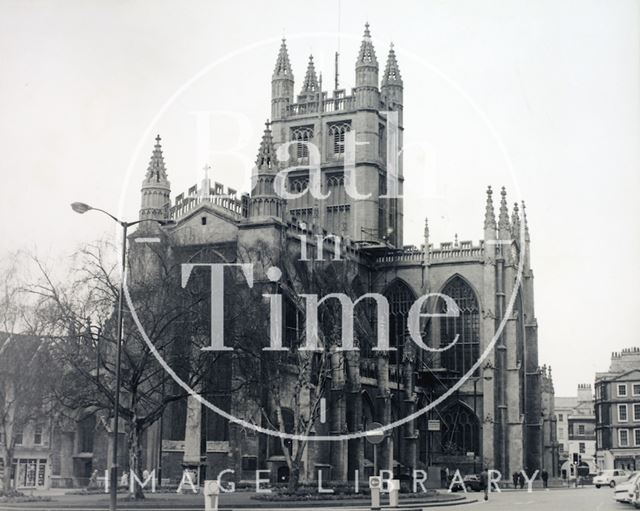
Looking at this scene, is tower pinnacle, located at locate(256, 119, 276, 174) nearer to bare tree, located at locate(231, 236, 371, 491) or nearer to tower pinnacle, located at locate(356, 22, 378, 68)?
bare tree, located at locate(231, 236, 371, 491)

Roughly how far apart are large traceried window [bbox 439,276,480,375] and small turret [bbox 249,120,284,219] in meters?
21.5

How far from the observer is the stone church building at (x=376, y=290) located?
54.3 metres

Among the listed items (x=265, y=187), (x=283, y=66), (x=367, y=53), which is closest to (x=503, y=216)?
(x=367, y=53)

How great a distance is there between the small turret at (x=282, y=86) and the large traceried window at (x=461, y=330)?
63.7 ft

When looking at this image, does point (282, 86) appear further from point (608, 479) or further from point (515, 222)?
point (608, 479)

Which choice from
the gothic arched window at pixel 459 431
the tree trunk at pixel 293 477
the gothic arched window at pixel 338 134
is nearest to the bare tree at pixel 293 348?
the tree trunk at pixel 293 477

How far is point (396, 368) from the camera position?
65.9m

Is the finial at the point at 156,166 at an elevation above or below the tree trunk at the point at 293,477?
above

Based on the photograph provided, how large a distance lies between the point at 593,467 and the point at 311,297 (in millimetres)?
91029

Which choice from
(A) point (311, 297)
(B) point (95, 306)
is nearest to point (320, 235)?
(A) point (311, 297)

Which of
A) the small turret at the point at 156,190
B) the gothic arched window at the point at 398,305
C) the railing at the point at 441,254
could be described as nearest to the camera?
the small turret at the point at 156,190

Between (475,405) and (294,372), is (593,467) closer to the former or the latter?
(475,405)

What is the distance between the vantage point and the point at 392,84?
275 feet

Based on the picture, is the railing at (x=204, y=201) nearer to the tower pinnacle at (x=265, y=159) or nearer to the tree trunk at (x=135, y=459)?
the tower pinnacle at (x=265, y=159)
